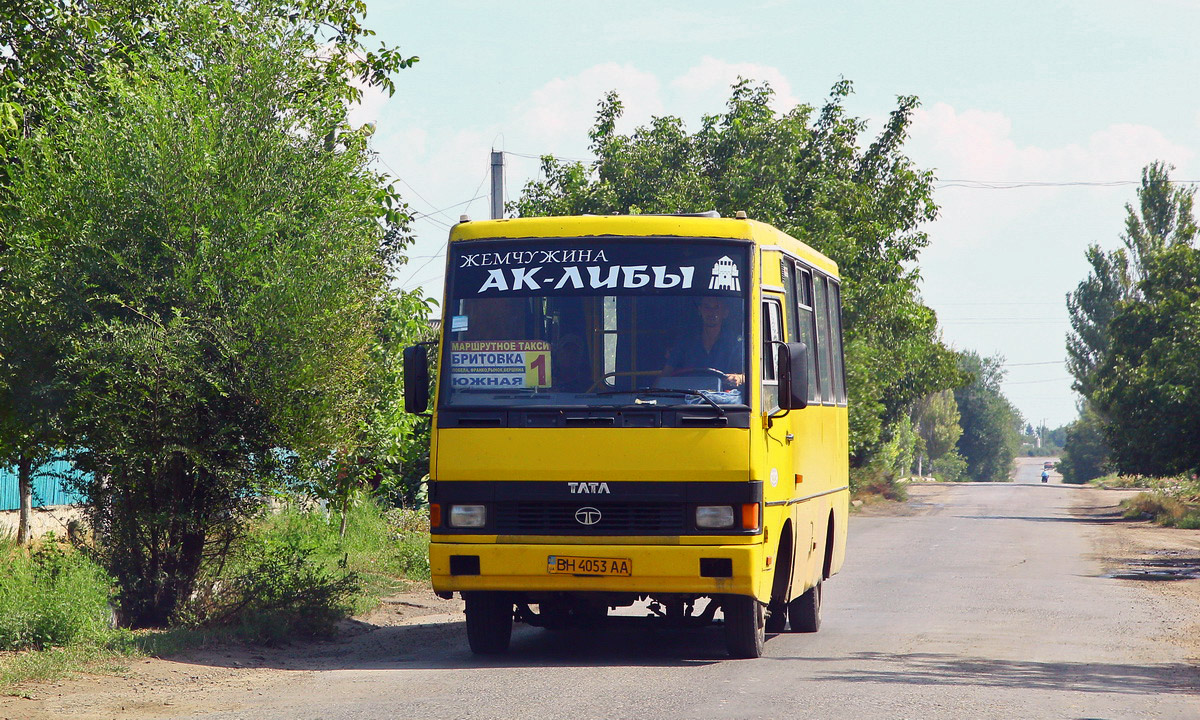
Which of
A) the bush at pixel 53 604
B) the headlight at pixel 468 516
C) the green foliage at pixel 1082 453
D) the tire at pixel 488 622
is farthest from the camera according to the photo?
the green foliage at pixel 1082 453

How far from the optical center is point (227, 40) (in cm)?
1264

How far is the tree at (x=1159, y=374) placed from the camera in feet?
121

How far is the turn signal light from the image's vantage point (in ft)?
32.3

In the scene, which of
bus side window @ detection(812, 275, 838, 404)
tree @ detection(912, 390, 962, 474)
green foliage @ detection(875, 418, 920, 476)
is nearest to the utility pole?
bus side window @ detection(812, 275, 838, 404)

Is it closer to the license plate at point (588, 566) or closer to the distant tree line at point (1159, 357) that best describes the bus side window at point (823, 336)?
the license plate at point (588, 566)

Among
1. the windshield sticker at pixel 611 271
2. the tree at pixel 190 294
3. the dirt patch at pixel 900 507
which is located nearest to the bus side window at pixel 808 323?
the windshield sticker at pixel 611 271

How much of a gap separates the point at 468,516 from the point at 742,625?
2236mm

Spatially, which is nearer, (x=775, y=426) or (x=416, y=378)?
(x=416, y=378)

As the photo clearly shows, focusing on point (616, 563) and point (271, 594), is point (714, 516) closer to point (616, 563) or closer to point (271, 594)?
point (616, 563)

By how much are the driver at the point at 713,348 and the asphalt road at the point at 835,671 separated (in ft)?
6.96

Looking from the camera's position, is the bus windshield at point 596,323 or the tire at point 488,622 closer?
the bus windshield at point 596,323

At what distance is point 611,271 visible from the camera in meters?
10.5

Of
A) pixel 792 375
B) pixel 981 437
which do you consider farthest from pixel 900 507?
pixel 981 437

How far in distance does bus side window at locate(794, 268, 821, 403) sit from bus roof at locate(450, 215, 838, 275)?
1268 mm
